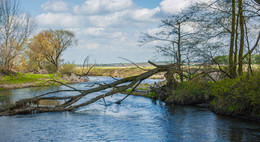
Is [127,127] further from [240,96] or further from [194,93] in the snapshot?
[194,93]

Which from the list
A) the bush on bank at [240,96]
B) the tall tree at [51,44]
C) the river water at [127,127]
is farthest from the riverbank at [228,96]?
the tall tree at [51,44]

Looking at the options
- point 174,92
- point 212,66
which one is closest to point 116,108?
point 174,92

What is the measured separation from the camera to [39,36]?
4731cm

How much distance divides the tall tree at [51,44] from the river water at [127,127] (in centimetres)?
3596

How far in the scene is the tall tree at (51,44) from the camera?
46375mm

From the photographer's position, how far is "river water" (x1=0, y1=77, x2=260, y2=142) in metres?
9.04

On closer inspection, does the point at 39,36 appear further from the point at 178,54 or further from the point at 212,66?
the point at 212,66

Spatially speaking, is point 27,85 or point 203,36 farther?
point 27,85

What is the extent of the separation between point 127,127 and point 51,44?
133ft

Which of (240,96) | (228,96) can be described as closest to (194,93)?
(228,96)

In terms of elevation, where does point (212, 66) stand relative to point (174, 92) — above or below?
above

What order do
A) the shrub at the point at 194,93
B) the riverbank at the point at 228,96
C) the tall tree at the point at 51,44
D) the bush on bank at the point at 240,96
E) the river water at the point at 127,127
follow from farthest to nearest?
the tall tree at the point at 51,44, the shrub at the point at 194,93, the riverbank at the point at 228,96, the bush on bank at the point at 240,96, the river water at the point at 127,127

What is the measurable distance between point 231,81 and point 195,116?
2.67 metres

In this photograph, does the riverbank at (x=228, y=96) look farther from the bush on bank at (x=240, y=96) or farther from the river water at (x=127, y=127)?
the river water at (x=127, y=127)
